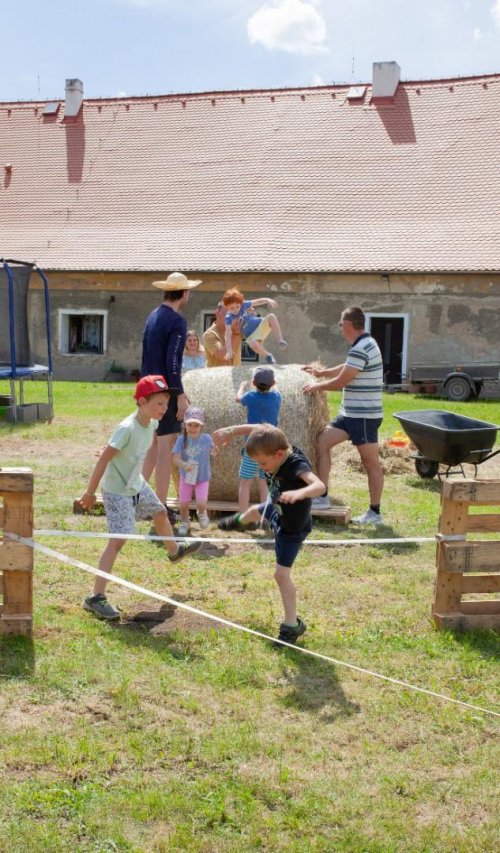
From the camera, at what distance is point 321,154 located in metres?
25.8

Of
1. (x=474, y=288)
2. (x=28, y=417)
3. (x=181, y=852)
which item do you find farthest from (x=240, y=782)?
(x=474, y=288)

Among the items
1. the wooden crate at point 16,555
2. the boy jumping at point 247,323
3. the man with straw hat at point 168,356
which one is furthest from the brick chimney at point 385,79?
the wooden crate at point 16,555

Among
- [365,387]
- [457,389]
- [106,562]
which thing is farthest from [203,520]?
[457,389]

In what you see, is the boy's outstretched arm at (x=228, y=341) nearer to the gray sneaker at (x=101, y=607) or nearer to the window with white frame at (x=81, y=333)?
the gray sneaker at (x=101, y=607)

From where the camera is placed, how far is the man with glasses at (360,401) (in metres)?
8.18

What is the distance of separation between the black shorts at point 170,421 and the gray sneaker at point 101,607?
7.12 ft

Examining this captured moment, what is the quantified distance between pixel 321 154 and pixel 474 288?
622 cm

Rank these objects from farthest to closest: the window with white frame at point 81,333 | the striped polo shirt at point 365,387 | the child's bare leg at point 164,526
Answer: the window with white frame at point 81,333, the striped polo shirt at point 365,387, the child's bare leg at point 164,526

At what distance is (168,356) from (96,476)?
2270 millimetres

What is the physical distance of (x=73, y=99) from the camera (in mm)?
29188

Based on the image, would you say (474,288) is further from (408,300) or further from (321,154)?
(321,154)

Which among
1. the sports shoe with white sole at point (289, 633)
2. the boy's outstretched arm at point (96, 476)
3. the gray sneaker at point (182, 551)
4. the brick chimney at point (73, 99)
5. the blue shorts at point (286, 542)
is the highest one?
the brick chimney at point (73, 99)

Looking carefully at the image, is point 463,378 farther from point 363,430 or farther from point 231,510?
point 231,510

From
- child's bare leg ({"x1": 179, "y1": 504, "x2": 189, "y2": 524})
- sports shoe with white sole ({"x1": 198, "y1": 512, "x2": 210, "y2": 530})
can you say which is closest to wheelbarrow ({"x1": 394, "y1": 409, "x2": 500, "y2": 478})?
sports shoe with white sole ({"x1": 198, "y1": 512, "x2": 210, "y2": 530})
